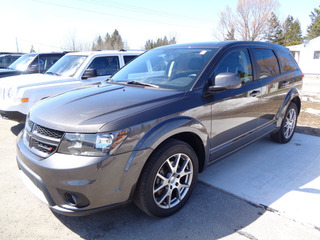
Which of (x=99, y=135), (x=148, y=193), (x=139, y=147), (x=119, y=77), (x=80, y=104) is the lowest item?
(x=148, y=193)

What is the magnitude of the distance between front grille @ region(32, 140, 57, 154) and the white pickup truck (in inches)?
114

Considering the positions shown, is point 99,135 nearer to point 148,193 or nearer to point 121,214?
point 148,193

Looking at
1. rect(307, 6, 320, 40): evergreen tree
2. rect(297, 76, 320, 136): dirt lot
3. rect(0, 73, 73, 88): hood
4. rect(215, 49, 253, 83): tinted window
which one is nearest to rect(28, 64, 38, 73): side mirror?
rect(0, 73, 73, 88): hood

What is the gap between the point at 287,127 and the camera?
4.62 metres

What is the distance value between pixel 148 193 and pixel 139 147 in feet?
1.58

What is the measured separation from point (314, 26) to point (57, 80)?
73.8m

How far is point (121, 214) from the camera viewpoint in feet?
8.61

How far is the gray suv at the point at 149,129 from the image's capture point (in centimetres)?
201

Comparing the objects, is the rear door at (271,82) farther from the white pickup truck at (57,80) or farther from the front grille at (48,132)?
the white pickup truck at (57,80)

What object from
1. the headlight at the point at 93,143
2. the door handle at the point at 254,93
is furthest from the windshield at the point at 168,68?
the headlight at the point at 93,143

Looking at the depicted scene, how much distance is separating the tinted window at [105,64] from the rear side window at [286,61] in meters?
3.80

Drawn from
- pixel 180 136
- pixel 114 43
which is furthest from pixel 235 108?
pixel 114 43

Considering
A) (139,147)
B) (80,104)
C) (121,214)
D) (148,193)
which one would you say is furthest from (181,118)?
(121,214)

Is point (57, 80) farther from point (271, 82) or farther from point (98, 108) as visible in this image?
point (271, 82)
